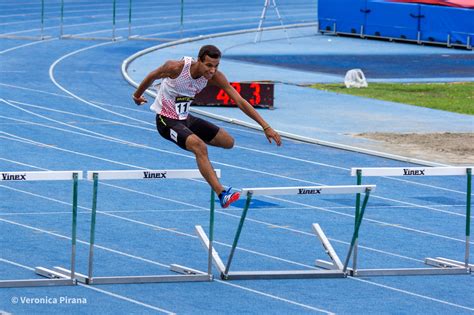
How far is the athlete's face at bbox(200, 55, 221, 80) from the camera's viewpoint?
11977 mm

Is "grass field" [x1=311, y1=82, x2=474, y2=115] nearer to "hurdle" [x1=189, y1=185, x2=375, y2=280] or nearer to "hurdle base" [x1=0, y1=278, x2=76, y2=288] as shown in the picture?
"hurdle" [x1=189, y1=185, x2=375, y2=280]

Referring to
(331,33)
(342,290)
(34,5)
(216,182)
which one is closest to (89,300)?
(216,182)

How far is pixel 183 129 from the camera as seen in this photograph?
12297mm

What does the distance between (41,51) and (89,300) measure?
962 inches

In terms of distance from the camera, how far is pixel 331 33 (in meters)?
43.7

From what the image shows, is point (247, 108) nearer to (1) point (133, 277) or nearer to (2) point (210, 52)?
(2) point (210, 52)

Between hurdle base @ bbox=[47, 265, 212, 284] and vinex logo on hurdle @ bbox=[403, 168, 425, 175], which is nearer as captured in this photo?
hurdle base @ bbox=[47, 265, 212, 284]

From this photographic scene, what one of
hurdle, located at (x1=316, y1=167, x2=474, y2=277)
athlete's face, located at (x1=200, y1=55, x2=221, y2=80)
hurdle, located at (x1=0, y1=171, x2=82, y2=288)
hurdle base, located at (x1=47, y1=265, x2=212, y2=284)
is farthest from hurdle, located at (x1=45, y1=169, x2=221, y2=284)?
hurdle, located at (x1=316, y1=167, x2=474, y2=277)

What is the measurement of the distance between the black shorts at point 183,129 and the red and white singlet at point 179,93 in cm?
6

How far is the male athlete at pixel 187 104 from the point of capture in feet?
39.2

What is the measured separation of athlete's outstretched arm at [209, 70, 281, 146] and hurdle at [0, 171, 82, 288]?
1622mm

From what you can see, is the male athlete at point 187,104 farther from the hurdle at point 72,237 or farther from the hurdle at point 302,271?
the hurdle at point 72,237

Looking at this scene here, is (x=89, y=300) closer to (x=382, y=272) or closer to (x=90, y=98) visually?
(x=382, y=272)

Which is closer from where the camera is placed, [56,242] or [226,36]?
[56,242]
